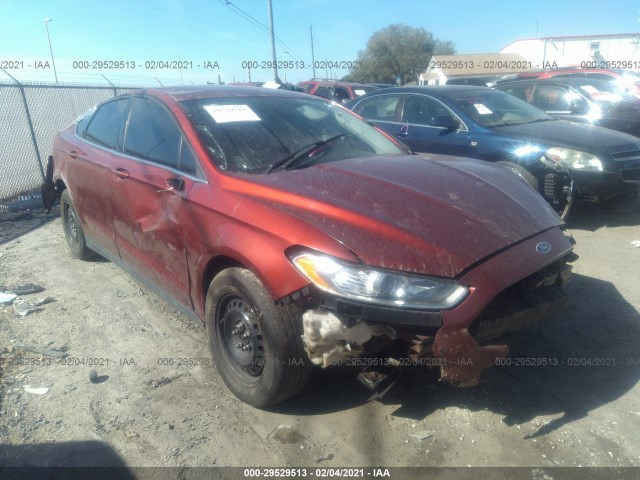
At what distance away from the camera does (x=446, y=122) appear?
5965 mm

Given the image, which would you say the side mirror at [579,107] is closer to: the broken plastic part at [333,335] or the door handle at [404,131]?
the door handle at [404,131]

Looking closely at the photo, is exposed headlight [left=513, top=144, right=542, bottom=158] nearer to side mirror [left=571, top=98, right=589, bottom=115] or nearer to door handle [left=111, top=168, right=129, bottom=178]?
side mirror [left=571, top=98, right=589, bottom=115]

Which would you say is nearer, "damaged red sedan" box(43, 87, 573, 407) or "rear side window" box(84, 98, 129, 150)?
"damaged red sedan" box(43, 87, 573, 407)

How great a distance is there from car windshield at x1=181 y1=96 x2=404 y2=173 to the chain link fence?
21.0ft

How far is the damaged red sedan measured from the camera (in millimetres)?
2195

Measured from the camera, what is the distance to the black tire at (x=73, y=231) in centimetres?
484

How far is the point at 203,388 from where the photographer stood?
3.01 metres

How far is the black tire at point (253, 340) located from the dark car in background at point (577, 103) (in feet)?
23.1

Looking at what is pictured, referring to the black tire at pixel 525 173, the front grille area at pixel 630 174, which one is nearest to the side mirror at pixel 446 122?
the black tire at pixel 525 173

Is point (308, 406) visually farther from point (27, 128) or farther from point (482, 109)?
point (27, 128)

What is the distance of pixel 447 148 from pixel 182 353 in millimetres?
4063

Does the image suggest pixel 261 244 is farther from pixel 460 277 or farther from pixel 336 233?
pixel 460 277

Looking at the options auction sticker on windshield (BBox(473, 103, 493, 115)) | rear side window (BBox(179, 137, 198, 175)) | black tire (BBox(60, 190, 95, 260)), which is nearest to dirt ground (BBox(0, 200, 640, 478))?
black tire (BBox(60, 190, 95, 260))

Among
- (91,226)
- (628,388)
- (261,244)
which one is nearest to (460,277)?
(261,244)
